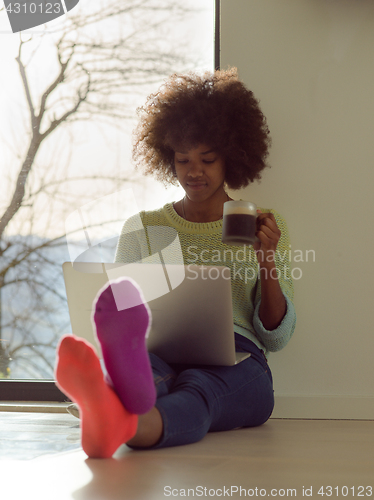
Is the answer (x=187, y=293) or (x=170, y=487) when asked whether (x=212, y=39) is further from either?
(x=170, y=487)

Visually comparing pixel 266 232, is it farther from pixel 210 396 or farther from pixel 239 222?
pixel 210 396

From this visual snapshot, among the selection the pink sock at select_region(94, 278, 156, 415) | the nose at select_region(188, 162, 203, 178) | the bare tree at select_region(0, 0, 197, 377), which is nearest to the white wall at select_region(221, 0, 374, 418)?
the nose at select_region(188, 162, 203, 178)

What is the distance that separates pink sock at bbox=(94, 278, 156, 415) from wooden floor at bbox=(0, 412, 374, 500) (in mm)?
112

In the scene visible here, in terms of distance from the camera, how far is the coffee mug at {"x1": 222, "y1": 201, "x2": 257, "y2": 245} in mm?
1039

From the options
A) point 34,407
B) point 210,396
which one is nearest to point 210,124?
point 210,396

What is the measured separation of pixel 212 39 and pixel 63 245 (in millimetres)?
911

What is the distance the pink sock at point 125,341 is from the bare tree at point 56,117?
1.02 meters

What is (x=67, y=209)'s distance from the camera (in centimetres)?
170

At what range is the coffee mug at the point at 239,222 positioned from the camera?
1.04 m

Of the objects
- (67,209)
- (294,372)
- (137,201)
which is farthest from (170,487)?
(67,209)

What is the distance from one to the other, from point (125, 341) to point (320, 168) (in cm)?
105

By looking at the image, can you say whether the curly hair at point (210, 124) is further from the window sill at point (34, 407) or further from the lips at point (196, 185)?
the window sill at point (34, 407)

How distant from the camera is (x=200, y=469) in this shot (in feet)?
2.38

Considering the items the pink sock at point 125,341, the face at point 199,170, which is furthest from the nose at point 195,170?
the pink sock at point 125,341
